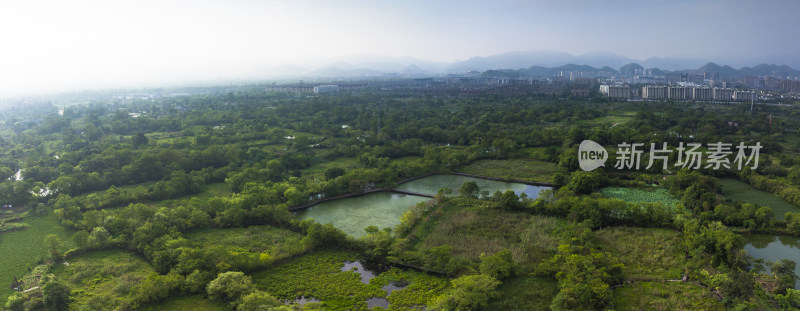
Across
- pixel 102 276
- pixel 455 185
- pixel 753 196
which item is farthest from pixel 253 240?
pixel 753 196

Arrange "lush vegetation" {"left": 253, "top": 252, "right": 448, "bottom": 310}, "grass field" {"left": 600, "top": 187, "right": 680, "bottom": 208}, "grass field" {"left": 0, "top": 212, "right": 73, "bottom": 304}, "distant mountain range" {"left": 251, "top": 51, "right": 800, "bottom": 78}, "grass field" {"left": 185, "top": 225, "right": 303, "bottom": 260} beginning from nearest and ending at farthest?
"lush vegetation" {"left": 253, "top": 252, "right": 448, "bottom": 310}
"grass field" {"left": 0, "top": 212, "right": 73, "bottom": 304}
"grass field" {"left": 185, "top": 225, "right": 303, "bottom": 260}
"grass field" {"left": 600, "top": 187, "right": 680, "bottom": 208}
"distant mountain range" {"left": 251, "top": 51, "right": 800, "bottom": 78}

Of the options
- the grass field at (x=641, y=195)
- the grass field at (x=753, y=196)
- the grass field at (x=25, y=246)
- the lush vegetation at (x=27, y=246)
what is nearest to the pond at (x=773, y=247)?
the grass field at (x=753, y=196)

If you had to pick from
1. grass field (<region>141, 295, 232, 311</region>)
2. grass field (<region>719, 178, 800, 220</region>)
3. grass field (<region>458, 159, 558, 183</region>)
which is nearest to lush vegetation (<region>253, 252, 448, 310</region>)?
grass field (<region>141, 295, 232, 311</region>)

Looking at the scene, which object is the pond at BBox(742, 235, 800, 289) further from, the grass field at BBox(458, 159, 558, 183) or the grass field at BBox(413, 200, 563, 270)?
the grass field at BBox(458, 159, 558, 183)

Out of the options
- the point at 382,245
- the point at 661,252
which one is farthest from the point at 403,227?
the point at 661,252

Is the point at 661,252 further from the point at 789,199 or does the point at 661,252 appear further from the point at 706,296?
the point at 789,199

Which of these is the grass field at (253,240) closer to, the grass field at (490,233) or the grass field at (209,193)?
the grass field at (490,233)
